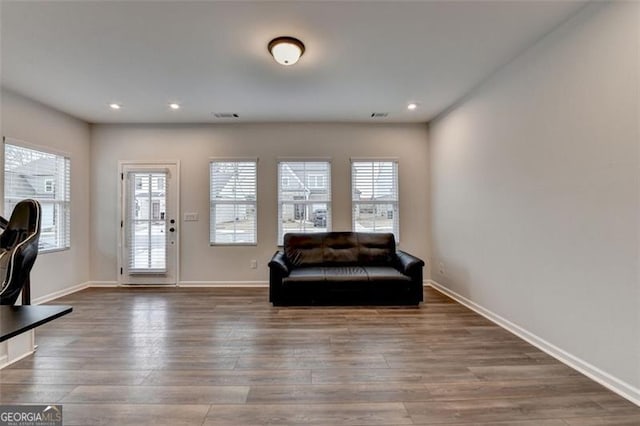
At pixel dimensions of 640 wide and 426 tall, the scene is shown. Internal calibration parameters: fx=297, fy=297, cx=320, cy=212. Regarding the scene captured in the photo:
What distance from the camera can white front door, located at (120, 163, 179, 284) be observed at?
4941mm

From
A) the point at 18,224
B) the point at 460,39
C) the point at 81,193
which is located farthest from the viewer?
the point at 81,193

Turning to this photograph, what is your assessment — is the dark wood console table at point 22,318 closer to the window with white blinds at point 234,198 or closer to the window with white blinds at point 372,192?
the window with white blinds at point 234,198

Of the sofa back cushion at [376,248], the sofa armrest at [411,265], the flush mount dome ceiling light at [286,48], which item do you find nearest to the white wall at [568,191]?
the sofa armrest at [411,265]

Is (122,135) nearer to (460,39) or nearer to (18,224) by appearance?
(18,224)

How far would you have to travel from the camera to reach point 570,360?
92.9 inches

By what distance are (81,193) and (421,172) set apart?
5.60 metres

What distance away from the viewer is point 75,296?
435 centimetres

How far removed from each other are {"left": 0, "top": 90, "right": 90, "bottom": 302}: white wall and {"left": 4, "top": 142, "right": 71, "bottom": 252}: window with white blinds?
100 millimetres

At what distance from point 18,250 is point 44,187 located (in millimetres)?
3028

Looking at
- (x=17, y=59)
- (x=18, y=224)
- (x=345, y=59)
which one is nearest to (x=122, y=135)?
(x=17, y=59)

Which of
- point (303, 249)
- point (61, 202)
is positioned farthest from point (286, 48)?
point (61, 202)

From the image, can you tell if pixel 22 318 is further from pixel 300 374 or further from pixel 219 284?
pixel 219 284

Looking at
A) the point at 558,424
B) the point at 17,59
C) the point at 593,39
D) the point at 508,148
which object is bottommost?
the point at 558,424

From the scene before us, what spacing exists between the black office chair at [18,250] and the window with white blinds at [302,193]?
319 centimetres
